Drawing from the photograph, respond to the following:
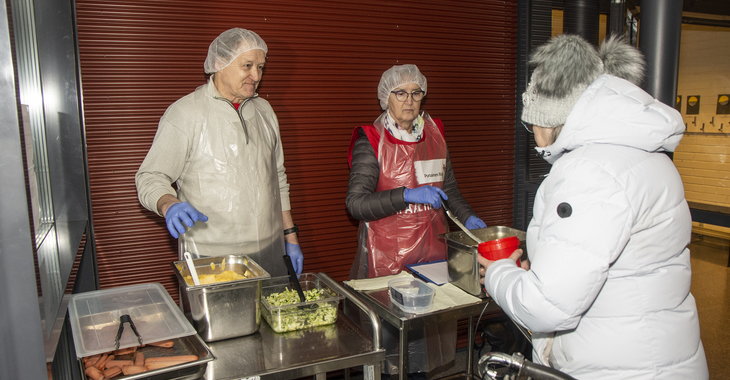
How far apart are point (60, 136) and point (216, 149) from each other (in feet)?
2.98

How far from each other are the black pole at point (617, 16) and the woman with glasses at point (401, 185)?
1.44 m

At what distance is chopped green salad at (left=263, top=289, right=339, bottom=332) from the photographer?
70.2 inches

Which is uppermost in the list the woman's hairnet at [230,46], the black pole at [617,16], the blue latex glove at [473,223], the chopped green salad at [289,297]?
the black pole at [617,16]

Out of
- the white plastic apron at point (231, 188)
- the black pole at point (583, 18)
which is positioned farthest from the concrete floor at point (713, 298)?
the white plastic apron at point (231, 188)

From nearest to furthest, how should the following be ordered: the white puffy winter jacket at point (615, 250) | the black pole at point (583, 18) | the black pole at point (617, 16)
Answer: the white puffy winter jacket at point (615, 250)
the black pole at point (617, 16)
the black pole at point (583, 18)

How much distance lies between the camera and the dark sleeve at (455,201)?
9.43ft

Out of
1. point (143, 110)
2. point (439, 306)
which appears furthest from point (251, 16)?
point (439, 306)

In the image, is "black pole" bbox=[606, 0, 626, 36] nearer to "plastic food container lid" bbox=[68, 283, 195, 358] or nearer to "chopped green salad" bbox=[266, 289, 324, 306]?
"chopped green salad" bbox=[266, 289, 324, 306]

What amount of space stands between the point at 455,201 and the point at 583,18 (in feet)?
5.88

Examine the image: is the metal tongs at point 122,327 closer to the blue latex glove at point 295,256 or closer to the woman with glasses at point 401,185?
the blue latex glove at point 295,256

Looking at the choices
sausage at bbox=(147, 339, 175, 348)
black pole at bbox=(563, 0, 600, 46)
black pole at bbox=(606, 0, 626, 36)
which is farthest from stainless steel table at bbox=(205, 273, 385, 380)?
black pole at bbox=(563, 0, 600, 46)

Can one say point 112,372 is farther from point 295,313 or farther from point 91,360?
point 295,313

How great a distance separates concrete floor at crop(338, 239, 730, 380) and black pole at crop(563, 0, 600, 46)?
158 cm

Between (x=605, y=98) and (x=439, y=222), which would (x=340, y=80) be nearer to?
(x=439, y=222)
